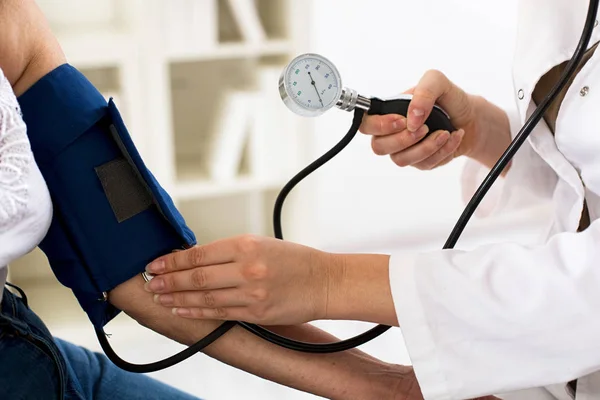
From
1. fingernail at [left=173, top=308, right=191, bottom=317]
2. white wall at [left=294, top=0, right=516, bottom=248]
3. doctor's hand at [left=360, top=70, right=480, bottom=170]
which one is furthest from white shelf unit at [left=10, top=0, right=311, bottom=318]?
fingernail at [left=173, top=308, right=191, bottom=317]

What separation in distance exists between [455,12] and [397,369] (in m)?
2.46

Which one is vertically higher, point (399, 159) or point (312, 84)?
point (312, 84)

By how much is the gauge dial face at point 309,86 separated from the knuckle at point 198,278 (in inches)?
11.2

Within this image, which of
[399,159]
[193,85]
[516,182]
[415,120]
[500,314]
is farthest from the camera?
[193,85]

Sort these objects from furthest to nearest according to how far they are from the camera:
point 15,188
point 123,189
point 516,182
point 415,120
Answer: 1. point 516,182
2. point 415,120
3. point 123,189
4. point 15,188

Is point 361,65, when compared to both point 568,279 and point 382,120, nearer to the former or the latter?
point 382,120

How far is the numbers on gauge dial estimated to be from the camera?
1.03 m

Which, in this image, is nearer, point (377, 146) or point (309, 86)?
point (309, 86)

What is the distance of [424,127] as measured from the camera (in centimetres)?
116

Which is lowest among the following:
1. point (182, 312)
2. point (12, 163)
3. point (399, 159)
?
point (182, 312)

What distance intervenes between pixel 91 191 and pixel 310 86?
1.11 feet

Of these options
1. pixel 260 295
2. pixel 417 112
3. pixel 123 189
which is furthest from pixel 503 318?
pixel 123 189

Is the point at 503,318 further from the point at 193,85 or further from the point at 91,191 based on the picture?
the point at 193,85

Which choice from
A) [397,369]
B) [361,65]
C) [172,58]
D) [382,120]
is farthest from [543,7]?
[361,65]
